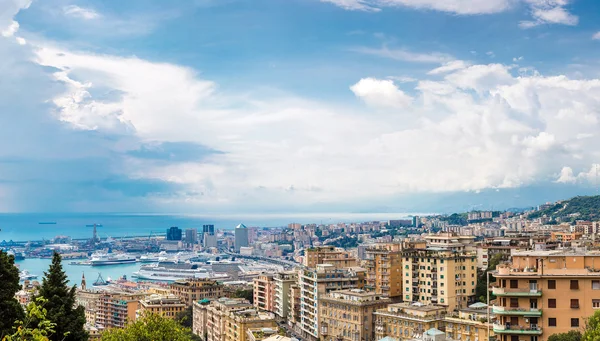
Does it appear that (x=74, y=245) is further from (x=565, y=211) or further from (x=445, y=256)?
(x=445, y=256)

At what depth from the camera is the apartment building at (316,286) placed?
34094 mm

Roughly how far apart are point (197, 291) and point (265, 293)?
5.52 m

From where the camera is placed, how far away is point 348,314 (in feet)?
102

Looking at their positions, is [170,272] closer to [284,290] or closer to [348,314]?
[284,290]

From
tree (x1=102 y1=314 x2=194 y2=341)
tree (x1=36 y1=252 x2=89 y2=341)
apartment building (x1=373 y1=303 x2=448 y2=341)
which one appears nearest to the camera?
tree (x1=36 y1=252 x2=89 y2=341)

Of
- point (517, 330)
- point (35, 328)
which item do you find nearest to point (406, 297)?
point (517, 330)

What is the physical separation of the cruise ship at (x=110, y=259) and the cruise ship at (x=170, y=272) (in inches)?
858

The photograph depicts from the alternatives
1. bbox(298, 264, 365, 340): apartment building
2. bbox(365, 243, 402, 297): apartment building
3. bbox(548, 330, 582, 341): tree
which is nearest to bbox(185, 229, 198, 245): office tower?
bbox(298, 264, 365, 340): apartment building

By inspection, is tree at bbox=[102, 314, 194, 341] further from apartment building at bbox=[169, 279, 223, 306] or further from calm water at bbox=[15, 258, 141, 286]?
calm water at bbox=[15, 258, 141, 286]

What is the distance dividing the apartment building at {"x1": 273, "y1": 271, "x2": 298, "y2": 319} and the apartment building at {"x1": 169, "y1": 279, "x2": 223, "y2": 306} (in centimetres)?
664

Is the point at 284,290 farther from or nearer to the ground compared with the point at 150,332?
nearer to the ground

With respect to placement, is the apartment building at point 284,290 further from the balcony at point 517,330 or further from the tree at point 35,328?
the tree at point 35,328

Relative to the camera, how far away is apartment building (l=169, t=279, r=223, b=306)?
154ft

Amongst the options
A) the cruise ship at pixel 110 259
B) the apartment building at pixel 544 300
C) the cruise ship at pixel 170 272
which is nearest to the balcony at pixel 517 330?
the apartment building at pixel 544 300
